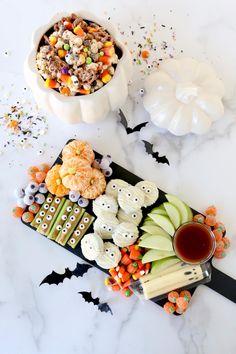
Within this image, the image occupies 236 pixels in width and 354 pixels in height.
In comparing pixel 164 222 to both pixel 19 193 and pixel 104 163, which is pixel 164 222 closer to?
pixel 104 163

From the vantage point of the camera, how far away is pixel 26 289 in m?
1.54

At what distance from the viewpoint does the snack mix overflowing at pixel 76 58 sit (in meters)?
1.37

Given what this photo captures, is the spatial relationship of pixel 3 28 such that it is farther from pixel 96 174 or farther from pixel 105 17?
pixel 96 174

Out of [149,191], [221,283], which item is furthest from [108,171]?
[221,283]

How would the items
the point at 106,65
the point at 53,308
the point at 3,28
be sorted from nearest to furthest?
the point at 106,65 → the point at 53,308 → the point at 3,28

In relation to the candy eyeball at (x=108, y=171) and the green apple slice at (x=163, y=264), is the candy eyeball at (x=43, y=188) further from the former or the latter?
the green apple slice at (x=163, y=264)

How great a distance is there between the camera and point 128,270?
4.89ft

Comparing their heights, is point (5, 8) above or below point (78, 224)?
above

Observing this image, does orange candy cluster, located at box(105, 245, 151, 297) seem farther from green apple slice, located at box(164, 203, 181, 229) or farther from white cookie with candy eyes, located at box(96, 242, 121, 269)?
green apple slice, located at box(164, 203, 181, 229)

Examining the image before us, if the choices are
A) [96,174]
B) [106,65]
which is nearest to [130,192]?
[96,174]

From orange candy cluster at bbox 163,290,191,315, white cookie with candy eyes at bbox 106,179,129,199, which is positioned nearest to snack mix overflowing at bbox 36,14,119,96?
white cookie with candy eyes at bbox 106,179,129,199

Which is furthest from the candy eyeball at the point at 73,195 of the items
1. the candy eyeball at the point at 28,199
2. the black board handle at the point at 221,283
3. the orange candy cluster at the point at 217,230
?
the black board handle at the point at 221,283

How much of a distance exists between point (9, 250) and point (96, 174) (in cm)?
35

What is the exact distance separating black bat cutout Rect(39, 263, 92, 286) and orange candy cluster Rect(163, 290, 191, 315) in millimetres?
251
